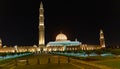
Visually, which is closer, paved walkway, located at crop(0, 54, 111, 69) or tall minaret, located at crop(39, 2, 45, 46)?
paved walkway, located at crop(0, 54, 111, 69)

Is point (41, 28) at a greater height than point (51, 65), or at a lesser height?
greater

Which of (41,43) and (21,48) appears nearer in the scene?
(41,43)

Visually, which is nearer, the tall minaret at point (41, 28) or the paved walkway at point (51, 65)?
the paved walkway at point (51, 65)

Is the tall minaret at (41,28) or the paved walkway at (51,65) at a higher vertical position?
the tall minaret at (41,28)

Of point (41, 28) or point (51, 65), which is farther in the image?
point (41, 28)

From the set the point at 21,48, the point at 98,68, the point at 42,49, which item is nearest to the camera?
the point at 98,68

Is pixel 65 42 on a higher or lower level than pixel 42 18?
lower

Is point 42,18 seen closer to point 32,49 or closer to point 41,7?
point 41,7

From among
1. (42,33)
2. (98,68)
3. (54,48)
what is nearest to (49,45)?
(54,48)

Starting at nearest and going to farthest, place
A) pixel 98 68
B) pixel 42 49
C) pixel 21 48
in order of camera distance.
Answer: pixel 98 68, pixel 42 49, pixel 21 48

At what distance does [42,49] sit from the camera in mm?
182125

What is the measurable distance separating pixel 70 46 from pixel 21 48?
109ft

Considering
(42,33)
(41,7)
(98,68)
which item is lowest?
(98,68)

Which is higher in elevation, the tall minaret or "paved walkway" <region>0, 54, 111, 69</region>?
the tall minaret
